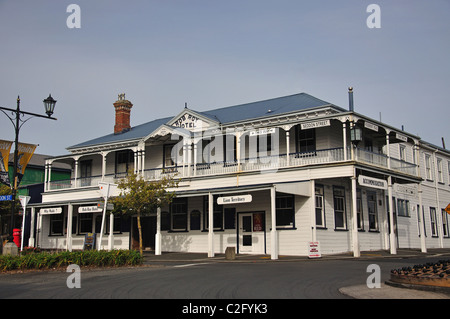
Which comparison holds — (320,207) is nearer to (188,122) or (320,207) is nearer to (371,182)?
(371,182)

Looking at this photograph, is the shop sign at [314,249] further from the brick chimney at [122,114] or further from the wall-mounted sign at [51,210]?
the brick chimney at [122,114]

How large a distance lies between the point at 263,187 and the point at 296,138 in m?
4.26

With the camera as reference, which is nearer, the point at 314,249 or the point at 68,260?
the point at 68,260

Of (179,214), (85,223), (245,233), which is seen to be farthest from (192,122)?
(85,223)

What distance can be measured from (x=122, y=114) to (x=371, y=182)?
19.7 m

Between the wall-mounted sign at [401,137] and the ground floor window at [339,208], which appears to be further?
the wall-mounted sign at [401,137]

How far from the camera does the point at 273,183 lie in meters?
22.5

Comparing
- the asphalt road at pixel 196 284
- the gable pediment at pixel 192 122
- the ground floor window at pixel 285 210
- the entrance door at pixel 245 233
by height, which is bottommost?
the asphalt road at pixel 196 284

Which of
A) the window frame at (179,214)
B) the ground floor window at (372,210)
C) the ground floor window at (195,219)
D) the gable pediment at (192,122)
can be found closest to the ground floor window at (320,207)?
the ground floor window at (372,210)

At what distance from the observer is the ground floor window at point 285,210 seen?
23.8 metres

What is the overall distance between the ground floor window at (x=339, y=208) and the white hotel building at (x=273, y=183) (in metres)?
0.05

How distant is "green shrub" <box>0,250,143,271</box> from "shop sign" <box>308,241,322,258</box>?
7325 millimetres

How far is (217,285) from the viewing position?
1134cm
